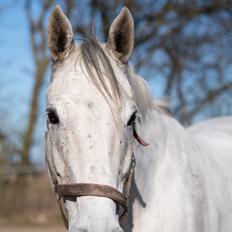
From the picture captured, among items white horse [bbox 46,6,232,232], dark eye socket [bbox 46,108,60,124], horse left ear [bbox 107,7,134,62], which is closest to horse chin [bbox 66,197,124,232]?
white horse [bbox 46,6,232,232]

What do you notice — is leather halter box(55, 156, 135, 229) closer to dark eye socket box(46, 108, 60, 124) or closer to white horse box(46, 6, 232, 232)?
white horse box(46, 6, 232, 232)

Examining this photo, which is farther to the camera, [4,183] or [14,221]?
[4,183]

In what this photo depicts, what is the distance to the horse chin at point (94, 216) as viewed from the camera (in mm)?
2080

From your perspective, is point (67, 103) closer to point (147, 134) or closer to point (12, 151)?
point (147, 134)

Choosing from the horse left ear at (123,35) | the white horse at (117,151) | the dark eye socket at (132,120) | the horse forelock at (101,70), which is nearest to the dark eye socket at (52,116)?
the white horse at (117,151)

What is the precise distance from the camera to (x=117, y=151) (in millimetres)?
2357

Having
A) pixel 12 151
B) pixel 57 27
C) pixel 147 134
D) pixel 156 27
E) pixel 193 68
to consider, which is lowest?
pixel 12 151

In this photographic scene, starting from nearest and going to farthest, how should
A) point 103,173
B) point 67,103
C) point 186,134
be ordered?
point 103,173, point 67,103, point 186,134

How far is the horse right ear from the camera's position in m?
2.76

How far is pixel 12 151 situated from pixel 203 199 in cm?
1313

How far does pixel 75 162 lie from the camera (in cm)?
231

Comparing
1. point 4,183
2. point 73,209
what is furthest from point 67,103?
point 4,183

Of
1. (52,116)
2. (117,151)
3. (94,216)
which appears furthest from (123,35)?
(94,216)

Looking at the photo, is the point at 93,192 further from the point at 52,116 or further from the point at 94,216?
the point at 52,116
